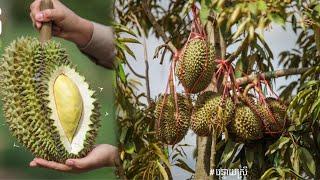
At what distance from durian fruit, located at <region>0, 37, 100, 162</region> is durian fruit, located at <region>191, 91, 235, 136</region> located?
0.26m

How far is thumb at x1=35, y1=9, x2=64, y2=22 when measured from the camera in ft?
4.02

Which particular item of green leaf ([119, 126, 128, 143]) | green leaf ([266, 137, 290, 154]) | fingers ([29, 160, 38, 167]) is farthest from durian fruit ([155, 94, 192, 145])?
fingers ([29, 160, 38, 167])

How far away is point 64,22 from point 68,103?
168mm

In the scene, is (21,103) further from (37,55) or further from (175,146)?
(175,146)

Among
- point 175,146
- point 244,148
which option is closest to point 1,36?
point 175,146

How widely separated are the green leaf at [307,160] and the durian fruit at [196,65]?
28cm

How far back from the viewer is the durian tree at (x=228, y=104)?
4.51ft

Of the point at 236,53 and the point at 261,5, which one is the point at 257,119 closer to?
the point at 236,53

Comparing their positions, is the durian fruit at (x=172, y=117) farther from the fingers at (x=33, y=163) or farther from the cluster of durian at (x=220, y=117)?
the fingers at (x=33, y=163)

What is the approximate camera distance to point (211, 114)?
138 cm

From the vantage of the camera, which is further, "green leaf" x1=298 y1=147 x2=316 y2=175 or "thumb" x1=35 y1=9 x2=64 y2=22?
"green leaf" x1=298 y1=147 x2=316 y2=175

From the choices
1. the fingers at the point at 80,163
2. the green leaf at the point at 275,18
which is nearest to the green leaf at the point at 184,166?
the fingers at the point at 80,163

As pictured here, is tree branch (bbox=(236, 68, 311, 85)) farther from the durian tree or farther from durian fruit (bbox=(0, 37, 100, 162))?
durian fruit (bbox=(0, 37, 100, 162))

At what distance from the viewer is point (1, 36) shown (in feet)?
4.17
